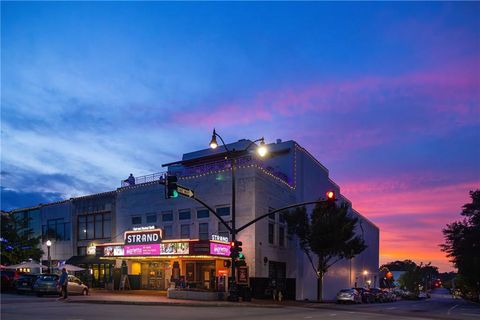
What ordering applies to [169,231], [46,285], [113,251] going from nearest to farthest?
1. [46,285]
2. [113,251]
3. [169,231]

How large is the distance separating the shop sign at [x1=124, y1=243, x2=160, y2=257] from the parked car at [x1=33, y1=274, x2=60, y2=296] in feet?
24.5

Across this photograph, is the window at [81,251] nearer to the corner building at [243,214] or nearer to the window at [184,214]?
the corner building at [243,214]

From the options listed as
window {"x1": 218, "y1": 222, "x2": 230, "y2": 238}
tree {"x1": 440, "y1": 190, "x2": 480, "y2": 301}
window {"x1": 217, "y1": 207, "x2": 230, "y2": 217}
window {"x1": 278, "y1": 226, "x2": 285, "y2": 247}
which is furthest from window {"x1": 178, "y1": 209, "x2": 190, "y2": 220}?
tree {"x1": 440, "y1": 190, "x2": 480, "y2": 301}

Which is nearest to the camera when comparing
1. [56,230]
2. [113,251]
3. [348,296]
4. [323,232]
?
[323,232]

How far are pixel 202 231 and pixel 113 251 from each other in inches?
304

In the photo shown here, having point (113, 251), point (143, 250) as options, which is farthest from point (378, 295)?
point (113, 251)

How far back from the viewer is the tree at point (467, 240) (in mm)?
61125

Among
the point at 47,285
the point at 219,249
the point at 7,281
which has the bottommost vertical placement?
the point at 7,281

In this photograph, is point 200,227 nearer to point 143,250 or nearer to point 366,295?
point 143,250

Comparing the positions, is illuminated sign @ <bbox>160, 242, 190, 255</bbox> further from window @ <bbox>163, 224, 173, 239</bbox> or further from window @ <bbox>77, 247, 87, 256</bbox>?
window @ <bbox>77, 247, 87, 256</bbox>

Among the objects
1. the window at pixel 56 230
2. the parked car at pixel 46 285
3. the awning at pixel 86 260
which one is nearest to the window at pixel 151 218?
the awning at pixel 86 260

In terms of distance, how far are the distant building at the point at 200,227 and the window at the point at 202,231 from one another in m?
0.06

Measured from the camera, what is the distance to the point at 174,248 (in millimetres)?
37469

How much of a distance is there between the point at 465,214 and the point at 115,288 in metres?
46.4
